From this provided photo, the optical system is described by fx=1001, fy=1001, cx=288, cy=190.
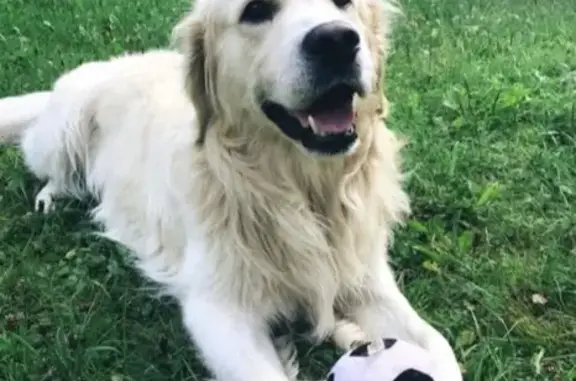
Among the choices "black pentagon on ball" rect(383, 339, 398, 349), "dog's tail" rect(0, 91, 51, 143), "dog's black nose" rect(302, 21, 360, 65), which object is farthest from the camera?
"dog's tail" rect(0, 91, 51, 143)

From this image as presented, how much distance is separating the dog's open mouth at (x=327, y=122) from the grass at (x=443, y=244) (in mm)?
706

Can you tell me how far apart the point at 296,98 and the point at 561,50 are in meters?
3.83

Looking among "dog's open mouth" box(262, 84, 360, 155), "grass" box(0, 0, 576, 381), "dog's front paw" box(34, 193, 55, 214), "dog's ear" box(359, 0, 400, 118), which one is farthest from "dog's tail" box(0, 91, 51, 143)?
"dog's open mouth" box(262, 84, 360, 155)

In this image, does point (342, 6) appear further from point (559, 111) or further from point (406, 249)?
point (559, 111)

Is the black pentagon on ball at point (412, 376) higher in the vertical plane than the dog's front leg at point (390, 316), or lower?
higher

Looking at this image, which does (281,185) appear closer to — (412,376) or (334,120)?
(334,120)

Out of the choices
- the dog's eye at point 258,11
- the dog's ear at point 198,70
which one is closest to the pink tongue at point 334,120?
the dog's eye at point 258,11

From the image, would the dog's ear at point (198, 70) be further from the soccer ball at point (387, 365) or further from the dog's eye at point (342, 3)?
the soccer ball at point (387, 365)

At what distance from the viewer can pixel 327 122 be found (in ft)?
10.3

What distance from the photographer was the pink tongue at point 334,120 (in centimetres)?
313

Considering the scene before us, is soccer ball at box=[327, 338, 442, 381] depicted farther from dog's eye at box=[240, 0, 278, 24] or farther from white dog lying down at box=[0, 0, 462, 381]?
dog's eye at box=[240, 0, 278, 24]

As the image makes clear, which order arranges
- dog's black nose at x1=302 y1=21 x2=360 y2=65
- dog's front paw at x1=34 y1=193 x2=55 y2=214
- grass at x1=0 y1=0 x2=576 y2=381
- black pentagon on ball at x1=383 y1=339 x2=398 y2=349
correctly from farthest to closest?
dog's front paw at x1=34 y1=193 x2=55 y2=214 → grass at x1=0 y1=0 x2=576 y2=381 → dog's black nose at x1=302 y1=21 x2=360 y2=65 → black pentagon on ball at x1=383 y1=339 x2=398 y2=349

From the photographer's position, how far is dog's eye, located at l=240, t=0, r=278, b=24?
321 centimetres

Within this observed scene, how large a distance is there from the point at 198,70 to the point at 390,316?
3.56 feet
